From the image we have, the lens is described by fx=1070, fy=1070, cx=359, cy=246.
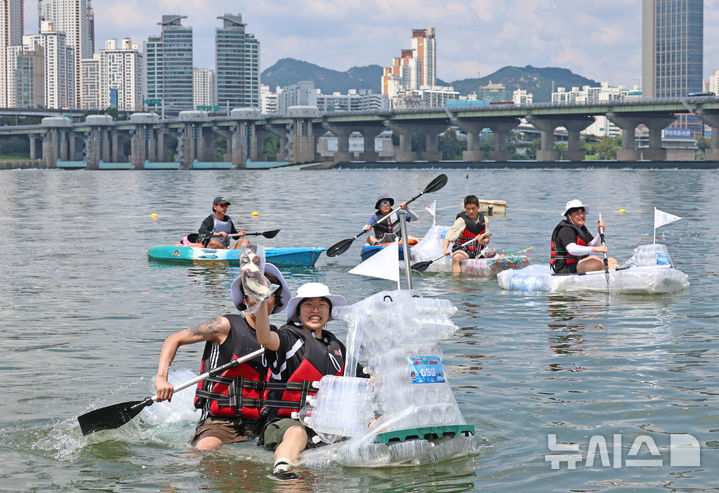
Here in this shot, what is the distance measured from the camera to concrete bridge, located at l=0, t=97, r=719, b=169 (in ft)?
424

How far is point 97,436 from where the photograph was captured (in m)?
9.44

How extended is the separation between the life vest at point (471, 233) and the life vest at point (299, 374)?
1149 centimetres

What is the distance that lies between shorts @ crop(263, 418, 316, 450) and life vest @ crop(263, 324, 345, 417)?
0.08 metres

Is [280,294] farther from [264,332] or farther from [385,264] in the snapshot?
[385,264]

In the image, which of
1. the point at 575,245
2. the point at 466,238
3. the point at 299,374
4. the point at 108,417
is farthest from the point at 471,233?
the point at 299,374

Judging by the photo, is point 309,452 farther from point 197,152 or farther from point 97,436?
point 197,152

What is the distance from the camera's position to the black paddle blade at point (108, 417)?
877 centimetres

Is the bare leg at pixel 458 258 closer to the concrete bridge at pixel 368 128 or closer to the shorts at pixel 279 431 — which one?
the shorts at pixel 279 431

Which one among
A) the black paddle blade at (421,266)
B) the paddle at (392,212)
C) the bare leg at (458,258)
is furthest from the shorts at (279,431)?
the bare leg at (458,258)

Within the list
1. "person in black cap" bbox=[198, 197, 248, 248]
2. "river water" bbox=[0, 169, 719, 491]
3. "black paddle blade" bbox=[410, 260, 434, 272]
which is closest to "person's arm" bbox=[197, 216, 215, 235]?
"person in black cap" bbox=[198, 197, 248, 248]

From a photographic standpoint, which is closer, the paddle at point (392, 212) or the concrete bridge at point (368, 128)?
the paddle at point (392, 212)

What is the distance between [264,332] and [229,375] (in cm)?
68

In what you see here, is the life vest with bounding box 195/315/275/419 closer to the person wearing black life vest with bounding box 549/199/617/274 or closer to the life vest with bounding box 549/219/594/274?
the person wearing black life vest with bounding box 549/199/617/274

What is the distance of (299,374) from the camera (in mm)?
8227
